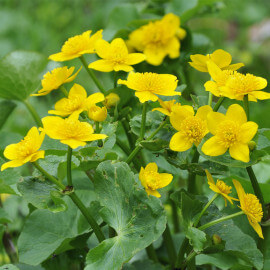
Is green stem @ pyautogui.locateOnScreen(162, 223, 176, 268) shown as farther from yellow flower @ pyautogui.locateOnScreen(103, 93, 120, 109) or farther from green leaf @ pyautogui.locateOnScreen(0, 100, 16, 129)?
green leaf @ pyautogui.locateOnScreen(0, 100, 16, 129)

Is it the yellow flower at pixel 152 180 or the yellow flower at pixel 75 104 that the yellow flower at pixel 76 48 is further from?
the yellow flower at pixel 152 180

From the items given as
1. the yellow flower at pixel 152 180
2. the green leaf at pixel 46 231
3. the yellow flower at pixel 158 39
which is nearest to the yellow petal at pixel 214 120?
the yellow flower at pixel 152 180

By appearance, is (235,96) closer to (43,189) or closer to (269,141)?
(269,141)

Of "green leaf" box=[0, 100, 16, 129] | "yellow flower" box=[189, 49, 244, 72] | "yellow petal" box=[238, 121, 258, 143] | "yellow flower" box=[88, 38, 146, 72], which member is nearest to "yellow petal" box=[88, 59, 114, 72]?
"yellow flower" box=[88, 38, 146, 72]

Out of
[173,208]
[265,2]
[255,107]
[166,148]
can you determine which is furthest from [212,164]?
[265,2]

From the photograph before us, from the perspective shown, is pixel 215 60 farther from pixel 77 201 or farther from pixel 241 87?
pixel 77 201

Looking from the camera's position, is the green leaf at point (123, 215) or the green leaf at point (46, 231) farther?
the green leaf at point (46, 231)
